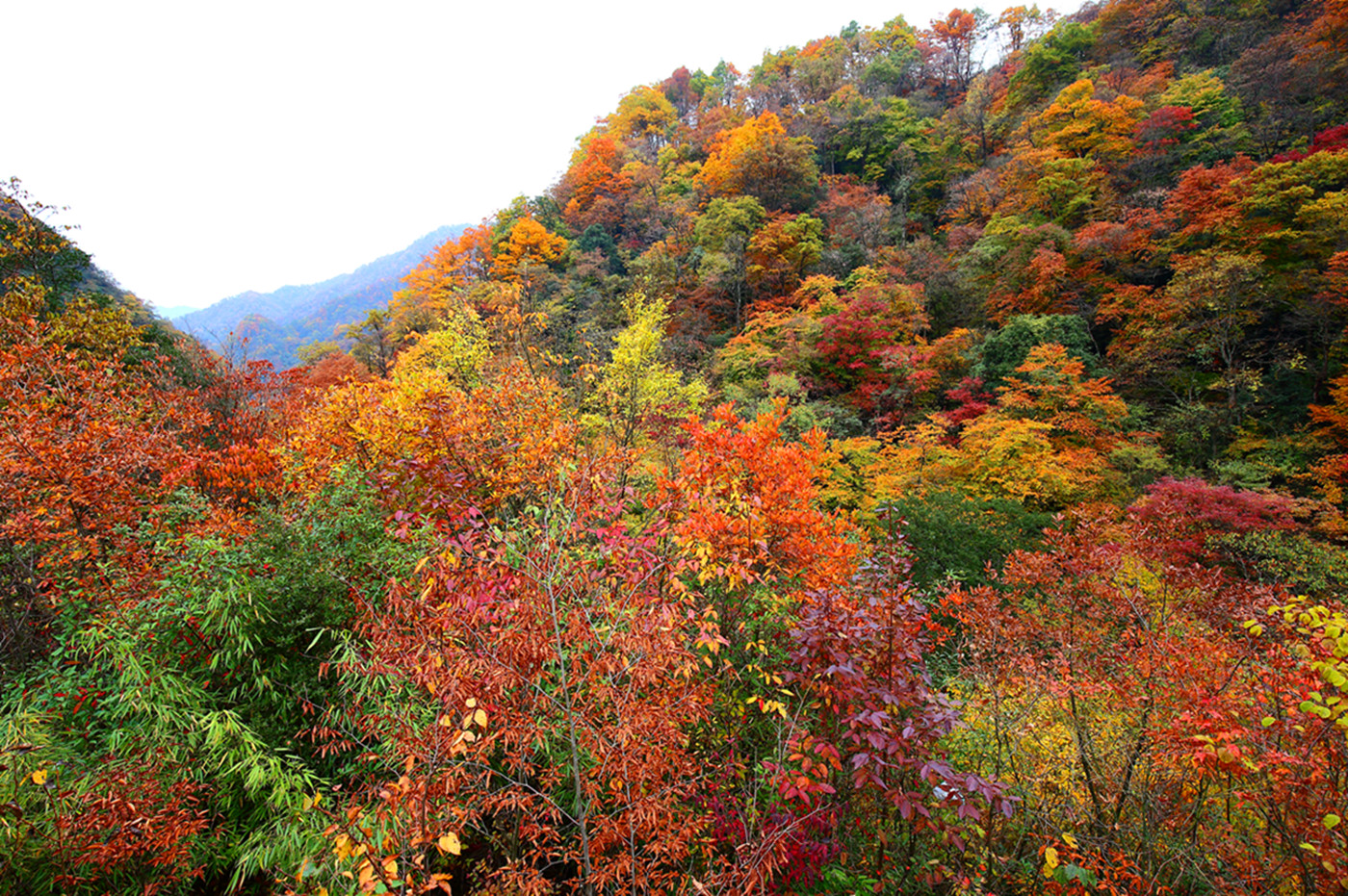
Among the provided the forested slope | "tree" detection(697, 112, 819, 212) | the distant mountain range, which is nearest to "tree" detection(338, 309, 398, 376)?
the forested slope

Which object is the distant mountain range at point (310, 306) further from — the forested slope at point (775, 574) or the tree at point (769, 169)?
the forested slope at point (775, 574)

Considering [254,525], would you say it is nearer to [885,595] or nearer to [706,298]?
[885,595]

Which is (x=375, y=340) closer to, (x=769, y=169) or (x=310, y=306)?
(x=769, y=169)

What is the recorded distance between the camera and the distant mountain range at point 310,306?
44.2 meters

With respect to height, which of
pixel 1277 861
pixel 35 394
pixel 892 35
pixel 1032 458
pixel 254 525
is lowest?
pixel 1032 458

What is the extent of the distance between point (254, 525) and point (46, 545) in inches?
57.4

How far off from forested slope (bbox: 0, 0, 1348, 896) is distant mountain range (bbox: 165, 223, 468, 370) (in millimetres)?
37111

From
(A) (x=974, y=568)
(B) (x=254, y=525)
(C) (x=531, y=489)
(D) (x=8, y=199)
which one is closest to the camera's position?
(B) (x=254, y=525)

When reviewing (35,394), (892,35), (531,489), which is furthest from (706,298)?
(892,35)

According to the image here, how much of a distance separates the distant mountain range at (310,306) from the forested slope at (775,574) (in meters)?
37.1

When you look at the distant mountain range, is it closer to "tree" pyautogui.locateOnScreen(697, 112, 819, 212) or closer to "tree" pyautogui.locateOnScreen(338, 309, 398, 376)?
"tree" pyautogui.locateOnScreen(338, 309, 398, 376)

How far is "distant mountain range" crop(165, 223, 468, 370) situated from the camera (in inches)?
1741

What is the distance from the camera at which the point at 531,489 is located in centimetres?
604

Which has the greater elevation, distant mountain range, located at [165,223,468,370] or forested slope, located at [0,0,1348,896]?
distant mountain range, located at [165,223,468,370]
